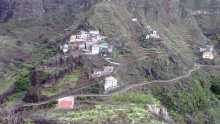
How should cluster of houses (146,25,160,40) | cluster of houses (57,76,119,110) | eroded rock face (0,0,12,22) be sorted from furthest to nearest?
eroded rock face (0,0,12,22) → cluster of houses (146,25,160,40) → cluster of houses (57,76,119,110)

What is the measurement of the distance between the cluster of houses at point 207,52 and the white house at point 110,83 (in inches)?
Answer: 1061

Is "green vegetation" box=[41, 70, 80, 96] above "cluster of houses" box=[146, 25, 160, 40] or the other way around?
the other way around

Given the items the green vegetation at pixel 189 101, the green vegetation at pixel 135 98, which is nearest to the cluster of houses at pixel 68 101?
the green vegetation at pixel 135 98

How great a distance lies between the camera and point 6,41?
370 feet

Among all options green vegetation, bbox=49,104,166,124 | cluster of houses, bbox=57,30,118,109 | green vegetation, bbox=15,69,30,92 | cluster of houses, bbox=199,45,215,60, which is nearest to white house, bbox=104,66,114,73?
cluster of houses, bbox=57,30,118,109

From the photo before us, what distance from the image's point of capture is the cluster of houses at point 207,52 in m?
98.7

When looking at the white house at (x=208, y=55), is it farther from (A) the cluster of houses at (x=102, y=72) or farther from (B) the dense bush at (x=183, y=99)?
(A) the cluster of houses at (x=102, y=72)

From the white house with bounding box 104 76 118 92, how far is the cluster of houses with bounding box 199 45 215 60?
2695 centimetres

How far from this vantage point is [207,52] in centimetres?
10006

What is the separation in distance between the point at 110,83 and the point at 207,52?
2984cm

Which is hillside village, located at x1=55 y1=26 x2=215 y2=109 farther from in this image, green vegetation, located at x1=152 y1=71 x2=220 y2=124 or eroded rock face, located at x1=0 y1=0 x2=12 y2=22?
eroded rock face, located at x1=0 y1=0 x2=12 y2=22

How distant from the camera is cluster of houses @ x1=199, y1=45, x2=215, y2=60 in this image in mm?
98675

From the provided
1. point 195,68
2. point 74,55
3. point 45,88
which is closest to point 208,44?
point 195,68

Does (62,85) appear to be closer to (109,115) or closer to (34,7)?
(109,115)
